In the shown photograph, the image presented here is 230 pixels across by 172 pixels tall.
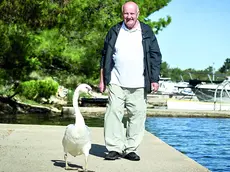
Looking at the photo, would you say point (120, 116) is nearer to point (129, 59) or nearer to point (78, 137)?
point (129, 59)

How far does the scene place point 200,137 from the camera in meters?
19.3

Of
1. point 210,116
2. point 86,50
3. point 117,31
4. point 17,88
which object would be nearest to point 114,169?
point 117,31

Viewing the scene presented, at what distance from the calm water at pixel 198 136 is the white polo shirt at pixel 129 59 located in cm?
429

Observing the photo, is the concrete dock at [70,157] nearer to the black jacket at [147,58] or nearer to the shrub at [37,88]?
the black jacket at [147,58]

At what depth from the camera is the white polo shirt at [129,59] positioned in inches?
308

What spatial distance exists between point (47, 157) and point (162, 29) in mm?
21719

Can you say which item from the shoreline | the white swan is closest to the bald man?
the white swan

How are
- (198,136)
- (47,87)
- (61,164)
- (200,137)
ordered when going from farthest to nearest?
1. (47,87)
2. (198,136)
3. (200,137)
4. (61,164)

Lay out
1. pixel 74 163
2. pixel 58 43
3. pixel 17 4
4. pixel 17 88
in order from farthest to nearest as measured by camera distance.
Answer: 1. pixel 17 88
2. pixel 58 43
3. pixel 17 4
4. pixel 74 163

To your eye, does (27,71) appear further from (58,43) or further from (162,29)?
(162,29)

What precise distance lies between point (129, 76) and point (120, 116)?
0.58m

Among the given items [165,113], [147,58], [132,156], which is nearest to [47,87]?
[165,113]

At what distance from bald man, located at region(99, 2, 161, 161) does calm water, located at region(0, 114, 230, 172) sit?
3.98 m

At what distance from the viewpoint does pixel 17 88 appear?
1033 inches
